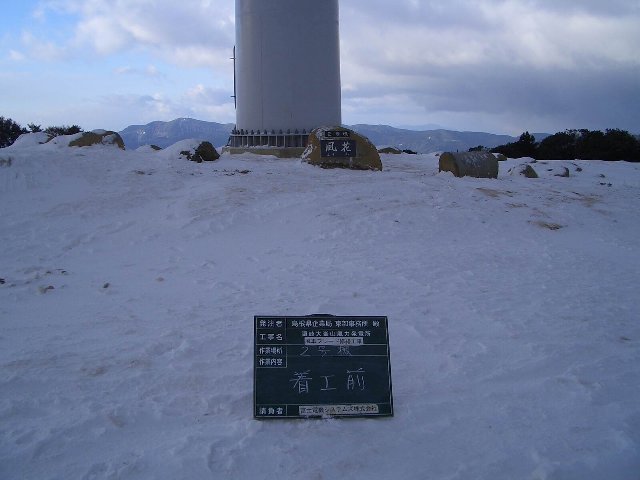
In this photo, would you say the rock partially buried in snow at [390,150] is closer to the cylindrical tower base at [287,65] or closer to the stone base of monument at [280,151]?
the cylindrical tower base at [287,65]

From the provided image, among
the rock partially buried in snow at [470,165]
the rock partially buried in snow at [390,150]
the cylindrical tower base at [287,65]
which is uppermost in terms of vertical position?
the cylindrical tower base at [287,65]

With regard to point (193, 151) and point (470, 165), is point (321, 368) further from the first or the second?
point (193, 151)

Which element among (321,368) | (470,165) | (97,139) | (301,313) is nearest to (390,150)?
(470,165)

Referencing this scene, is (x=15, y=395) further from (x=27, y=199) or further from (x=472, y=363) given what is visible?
(x=27, y=199)

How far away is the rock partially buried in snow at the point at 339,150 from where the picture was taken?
13188 millimetres

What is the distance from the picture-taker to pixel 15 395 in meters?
4.12

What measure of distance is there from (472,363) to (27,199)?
860cm

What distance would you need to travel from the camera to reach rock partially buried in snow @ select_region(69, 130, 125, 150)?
533 inches

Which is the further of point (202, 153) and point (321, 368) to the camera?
point (202, 153)

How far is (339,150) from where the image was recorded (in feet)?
43.3

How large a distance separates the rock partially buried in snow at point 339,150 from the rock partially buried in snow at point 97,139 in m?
4.55

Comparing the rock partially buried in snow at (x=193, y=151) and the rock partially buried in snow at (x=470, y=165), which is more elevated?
the rock partially buried in snow at (x=193, y=151)

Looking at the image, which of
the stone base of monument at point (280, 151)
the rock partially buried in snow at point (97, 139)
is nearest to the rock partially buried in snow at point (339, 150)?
the stone base of monument at point (280, 151)

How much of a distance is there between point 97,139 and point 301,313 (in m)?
9.94
